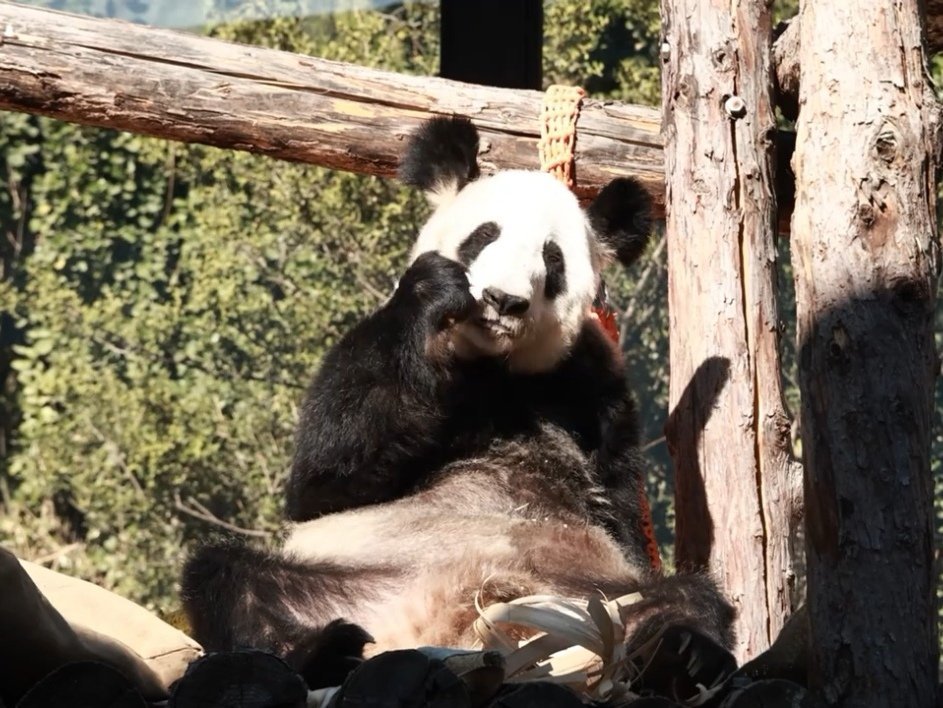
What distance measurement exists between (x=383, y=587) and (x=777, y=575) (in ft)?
3.44

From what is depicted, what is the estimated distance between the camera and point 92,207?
9039 millimetres

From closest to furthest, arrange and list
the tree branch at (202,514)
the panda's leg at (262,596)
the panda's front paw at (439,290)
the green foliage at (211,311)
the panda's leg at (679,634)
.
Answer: the panda's leg at (679,634), the panda's leg at (262,596), the panda's front paw at (439,290), the green foliage at (211,311), the tree branch at (202,514)

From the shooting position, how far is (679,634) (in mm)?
2709

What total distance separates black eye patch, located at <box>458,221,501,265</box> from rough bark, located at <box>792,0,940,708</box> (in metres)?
1.13

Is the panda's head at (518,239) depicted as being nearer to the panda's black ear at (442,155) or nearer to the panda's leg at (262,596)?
the panda's black ear at (442,155)

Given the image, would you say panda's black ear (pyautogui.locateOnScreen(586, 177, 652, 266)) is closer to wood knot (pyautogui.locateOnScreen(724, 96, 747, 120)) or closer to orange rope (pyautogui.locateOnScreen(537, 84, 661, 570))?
orange rope (pyautogui.locateOnScreen(537, 84, 661, 570))

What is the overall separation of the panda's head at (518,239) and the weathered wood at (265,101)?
18cm

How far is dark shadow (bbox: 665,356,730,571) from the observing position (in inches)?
149

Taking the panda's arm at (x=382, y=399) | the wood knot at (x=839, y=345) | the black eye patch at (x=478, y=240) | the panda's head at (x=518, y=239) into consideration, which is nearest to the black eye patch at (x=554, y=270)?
the panda's head at (x=518, y=239)

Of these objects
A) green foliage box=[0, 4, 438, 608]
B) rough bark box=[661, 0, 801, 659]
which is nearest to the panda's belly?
rough bark box=[661, 0, 801, 659]

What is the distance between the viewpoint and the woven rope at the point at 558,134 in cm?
422

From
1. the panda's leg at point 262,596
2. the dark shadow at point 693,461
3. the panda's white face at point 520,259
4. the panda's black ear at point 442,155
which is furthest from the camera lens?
the panda's black ear at point 442,155

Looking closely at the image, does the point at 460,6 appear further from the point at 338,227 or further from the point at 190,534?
the point at 190,534

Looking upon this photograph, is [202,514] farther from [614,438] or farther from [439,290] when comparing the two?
Answer: [439,290]
